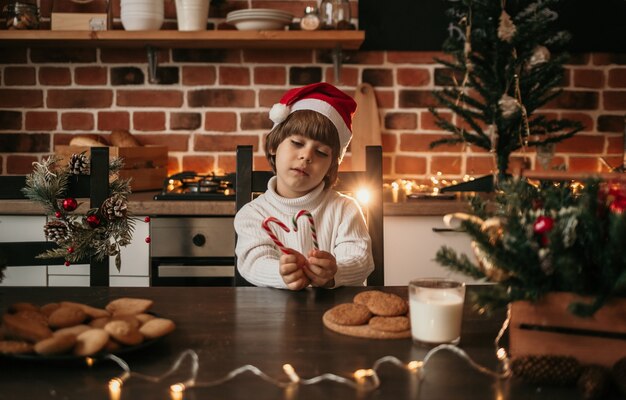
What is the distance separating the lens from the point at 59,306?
40.3 inches

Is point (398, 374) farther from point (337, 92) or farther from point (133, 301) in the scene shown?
point (337, 92)

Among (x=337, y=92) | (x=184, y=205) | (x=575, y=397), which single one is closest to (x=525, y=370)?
(x=575, y=397)

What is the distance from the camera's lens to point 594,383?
773mm

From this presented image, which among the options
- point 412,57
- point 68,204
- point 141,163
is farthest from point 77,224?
point 412,57

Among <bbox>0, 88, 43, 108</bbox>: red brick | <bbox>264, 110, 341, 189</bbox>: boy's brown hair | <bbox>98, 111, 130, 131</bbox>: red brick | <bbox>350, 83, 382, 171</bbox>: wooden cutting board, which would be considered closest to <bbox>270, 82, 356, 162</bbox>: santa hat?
<bbox>264, 110, 341, 189</bbox>: boy's brown hair

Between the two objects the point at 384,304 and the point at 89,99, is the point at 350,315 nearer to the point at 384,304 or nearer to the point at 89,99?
the point at 384,304

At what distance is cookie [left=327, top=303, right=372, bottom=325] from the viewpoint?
1.04 meters

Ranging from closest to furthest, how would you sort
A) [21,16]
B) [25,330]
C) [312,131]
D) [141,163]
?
[25,330] < [312,131] < [141,163] < [21,16]

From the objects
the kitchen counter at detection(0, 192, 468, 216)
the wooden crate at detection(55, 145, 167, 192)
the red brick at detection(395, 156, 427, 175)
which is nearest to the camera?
the kitchen counter at detection(0, 192, 468, 216)

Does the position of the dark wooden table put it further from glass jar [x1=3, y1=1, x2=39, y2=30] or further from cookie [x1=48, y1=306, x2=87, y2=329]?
glass jar [x1=3, y1=1, x2=39, y2=30]

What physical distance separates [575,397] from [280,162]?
1.07 metres

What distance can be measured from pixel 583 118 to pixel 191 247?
1.71m

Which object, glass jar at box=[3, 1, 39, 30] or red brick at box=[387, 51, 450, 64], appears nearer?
glass jar at box=[3, 1, 39, 30]

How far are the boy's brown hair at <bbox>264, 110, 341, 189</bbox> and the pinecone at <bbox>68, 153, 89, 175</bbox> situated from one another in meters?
0.48
